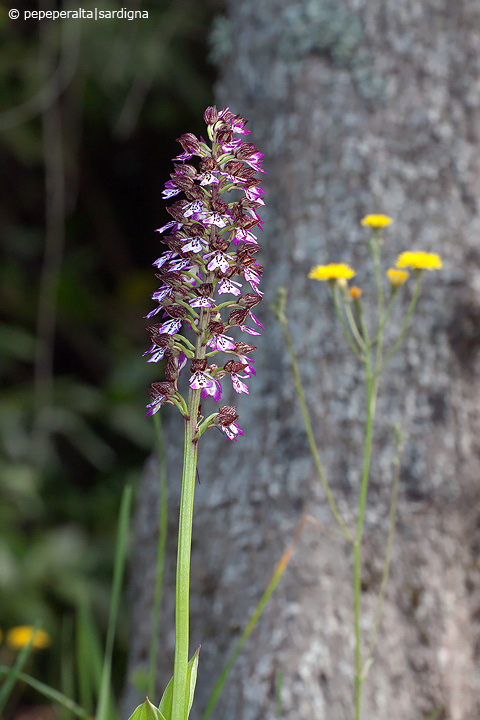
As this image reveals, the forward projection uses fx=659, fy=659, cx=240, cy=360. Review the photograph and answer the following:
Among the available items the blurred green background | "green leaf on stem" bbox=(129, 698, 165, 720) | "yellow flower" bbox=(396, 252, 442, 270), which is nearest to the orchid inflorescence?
"green leaf on stem" bbox=(129, 698, 165, 720)

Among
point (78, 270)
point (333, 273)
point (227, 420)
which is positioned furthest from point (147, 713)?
point (78, 270)

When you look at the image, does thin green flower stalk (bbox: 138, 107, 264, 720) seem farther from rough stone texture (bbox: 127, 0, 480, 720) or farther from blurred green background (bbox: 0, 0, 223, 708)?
blurred green background (bbox: 0, 0, 223, 708)

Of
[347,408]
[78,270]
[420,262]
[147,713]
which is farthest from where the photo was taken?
[78,270]

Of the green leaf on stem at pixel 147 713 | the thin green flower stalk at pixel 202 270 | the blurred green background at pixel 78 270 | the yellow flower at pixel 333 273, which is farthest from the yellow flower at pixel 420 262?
the blurred green background at pixel 78 270

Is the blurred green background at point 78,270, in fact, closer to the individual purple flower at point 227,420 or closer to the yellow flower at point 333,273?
the yellow flower at point 333,273

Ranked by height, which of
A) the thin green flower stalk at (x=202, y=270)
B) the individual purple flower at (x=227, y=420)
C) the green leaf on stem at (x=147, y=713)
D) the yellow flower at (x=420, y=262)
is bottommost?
the green leaf on stem at (x=147, y=713)

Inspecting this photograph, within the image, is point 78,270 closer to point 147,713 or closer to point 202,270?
point 202,270
